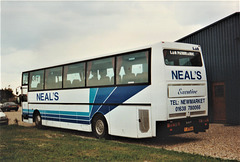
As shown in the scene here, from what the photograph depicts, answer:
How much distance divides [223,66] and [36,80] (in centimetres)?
1043

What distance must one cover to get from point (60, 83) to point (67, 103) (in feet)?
3.74

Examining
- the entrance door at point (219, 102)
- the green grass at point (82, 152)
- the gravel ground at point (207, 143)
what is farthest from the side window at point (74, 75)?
the entrance door at point (219, 102)

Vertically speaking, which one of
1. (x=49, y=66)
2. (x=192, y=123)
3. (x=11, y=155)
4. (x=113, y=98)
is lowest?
(x=11, y=155)

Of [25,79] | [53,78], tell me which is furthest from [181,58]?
[25,79]

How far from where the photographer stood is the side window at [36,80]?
15913 mm

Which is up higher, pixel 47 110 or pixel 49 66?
pixel 49 66

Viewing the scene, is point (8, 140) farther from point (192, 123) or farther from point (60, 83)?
point (192, 123)

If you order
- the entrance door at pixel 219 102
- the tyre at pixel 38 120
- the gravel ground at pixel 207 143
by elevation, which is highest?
the entrance door at pixel 219 102

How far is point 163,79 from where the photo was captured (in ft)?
32.0

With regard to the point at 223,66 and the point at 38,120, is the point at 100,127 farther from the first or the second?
the point at 223,66

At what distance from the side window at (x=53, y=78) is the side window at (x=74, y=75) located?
1.58 ft

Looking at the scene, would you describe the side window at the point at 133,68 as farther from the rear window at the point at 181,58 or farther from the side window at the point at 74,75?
the side window at the point at 74,75

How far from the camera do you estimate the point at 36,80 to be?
16.3 meters

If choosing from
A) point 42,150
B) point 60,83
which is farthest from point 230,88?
point 42,150
